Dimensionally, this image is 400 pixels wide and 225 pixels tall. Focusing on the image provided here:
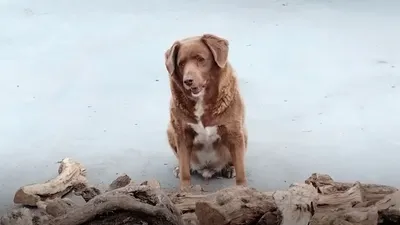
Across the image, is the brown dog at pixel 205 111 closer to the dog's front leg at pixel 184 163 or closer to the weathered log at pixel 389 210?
the dog's front leg at pixel 184 163

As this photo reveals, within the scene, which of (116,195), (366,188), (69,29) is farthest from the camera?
(69,29)

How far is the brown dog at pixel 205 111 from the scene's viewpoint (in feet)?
7.36

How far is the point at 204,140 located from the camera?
8.12ft

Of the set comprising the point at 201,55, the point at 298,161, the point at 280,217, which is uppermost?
the point at 201,55

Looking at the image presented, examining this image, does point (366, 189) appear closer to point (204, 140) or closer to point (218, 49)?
point (218, 49)

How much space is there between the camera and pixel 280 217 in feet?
4.82

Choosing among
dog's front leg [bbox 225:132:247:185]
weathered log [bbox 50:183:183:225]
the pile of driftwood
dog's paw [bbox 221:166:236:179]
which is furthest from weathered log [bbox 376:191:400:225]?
dog's paw [bbox 221:166:236:179]

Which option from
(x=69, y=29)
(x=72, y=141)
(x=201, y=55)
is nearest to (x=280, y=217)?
(x=201, y=55)

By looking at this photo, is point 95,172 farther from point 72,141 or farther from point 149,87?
point 149,87

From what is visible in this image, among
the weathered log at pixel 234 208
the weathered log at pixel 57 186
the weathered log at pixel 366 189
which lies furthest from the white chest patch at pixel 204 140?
the weathered log at pixel 234 208

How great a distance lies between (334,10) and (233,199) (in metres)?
2.61

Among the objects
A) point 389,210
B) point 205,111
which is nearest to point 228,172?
point 205,111

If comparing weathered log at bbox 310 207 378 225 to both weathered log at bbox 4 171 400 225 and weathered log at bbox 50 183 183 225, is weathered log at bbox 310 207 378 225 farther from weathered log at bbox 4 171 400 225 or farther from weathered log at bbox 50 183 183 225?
weathered log at bbox 50 183 183 225

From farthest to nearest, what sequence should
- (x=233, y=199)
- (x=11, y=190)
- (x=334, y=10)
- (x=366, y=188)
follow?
(x=334, y=10)
(x=11, y=190)
(x=366, y=188)
(x=233, y=199)
